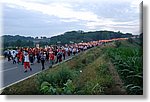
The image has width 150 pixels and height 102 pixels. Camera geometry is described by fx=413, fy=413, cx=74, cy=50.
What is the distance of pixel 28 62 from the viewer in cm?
475

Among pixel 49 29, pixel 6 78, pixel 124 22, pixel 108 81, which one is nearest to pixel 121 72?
pixel 108 81

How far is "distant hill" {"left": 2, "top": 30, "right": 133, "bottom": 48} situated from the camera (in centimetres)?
467

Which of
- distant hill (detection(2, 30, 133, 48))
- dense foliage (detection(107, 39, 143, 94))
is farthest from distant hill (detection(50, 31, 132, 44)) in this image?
dense foliage (detection(107, 39, 143, 94))

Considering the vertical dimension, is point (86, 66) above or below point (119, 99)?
above

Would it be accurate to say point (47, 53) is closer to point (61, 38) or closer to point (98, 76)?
point (61, 38)

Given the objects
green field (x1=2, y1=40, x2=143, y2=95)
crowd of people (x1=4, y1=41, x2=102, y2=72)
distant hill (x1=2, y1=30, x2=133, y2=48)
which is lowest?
green field (x1=2, y1=40, x2=143, y2=95)

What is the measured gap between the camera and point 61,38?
15.5 ft

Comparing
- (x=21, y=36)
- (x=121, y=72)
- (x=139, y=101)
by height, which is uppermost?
(x=21, y=36)

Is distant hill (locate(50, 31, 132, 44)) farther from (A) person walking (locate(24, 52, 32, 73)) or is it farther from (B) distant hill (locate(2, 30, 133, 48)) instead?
(A) person walking (locate(24, 52, 32, 73))

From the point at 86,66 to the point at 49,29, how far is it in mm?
596

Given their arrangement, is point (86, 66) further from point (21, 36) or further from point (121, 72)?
point (21, 36)

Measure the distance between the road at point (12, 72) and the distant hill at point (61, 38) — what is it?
23cm

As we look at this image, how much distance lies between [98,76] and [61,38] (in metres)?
0.61

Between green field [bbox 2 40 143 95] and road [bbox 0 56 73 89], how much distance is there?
53 mm
